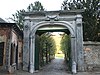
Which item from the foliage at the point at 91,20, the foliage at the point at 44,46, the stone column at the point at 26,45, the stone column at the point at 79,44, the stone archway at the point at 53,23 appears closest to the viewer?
the stone column at the point at 79,44

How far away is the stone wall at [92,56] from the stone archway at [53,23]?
497 millimetres

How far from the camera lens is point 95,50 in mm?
19031

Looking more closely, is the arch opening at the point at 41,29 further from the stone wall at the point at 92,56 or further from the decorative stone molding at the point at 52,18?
the stone wall at the point at 92,56

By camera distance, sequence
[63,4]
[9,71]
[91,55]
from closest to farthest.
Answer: [9,71] → [91,55] → [63,4]

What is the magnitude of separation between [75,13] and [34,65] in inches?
232

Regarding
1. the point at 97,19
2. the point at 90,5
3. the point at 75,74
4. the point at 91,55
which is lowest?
the point at 75,74

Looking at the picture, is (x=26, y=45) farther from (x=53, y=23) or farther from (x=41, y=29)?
(x=53, y=23)

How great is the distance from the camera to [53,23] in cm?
1956

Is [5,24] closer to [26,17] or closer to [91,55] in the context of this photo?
[26,17]

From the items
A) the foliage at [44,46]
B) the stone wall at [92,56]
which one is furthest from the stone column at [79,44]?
the foliage at [44,46]

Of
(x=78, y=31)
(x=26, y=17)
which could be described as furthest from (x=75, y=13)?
(x=26, y=17)

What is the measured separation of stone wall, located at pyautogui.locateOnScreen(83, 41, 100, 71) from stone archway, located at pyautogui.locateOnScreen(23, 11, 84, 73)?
1.63ft

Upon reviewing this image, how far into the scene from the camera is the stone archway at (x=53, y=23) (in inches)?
752

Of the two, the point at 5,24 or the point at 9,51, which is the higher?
the point at 5,24
